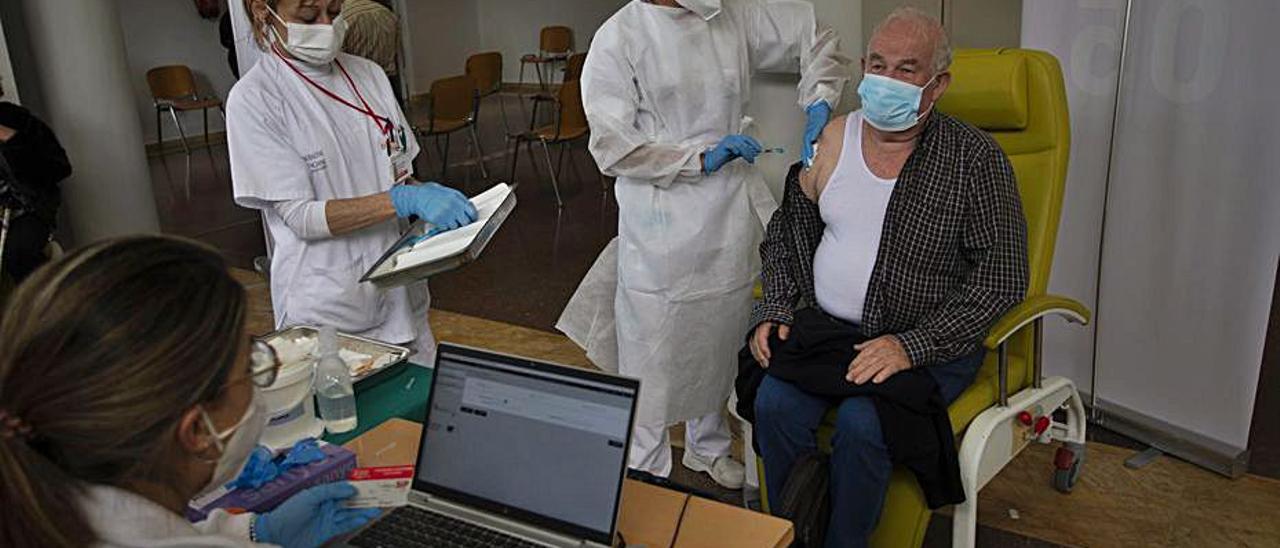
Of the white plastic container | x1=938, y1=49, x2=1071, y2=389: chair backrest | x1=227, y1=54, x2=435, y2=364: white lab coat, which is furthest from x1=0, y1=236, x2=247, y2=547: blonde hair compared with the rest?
x1=938, y1=49, x2=1071, y2=389: chair backrest

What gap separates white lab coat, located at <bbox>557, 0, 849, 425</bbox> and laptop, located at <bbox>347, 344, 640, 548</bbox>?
44.9 inches

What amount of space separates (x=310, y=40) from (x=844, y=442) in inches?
49.5

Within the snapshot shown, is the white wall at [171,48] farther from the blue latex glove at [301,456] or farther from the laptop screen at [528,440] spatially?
the laptop screen at [528,440]

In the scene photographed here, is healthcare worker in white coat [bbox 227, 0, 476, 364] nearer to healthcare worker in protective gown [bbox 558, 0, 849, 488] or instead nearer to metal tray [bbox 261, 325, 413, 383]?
metal tray [bbox 261, 325, 413, 383]

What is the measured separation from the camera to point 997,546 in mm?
2182

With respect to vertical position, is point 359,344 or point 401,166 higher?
point 401,166

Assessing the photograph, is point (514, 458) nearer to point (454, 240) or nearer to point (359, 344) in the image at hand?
point (454, 240)

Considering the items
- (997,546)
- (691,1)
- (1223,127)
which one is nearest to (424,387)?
(691,1)

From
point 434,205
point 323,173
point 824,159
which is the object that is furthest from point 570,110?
point 434,205

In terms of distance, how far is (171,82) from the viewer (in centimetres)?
788

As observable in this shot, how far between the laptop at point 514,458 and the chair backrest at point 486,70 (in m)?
6.84

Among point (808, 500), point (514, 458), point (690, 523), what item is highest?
point (514, 458)

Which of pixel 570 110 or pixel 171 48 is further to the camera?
pixel 171 48

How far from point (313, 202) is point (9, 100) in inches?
113
